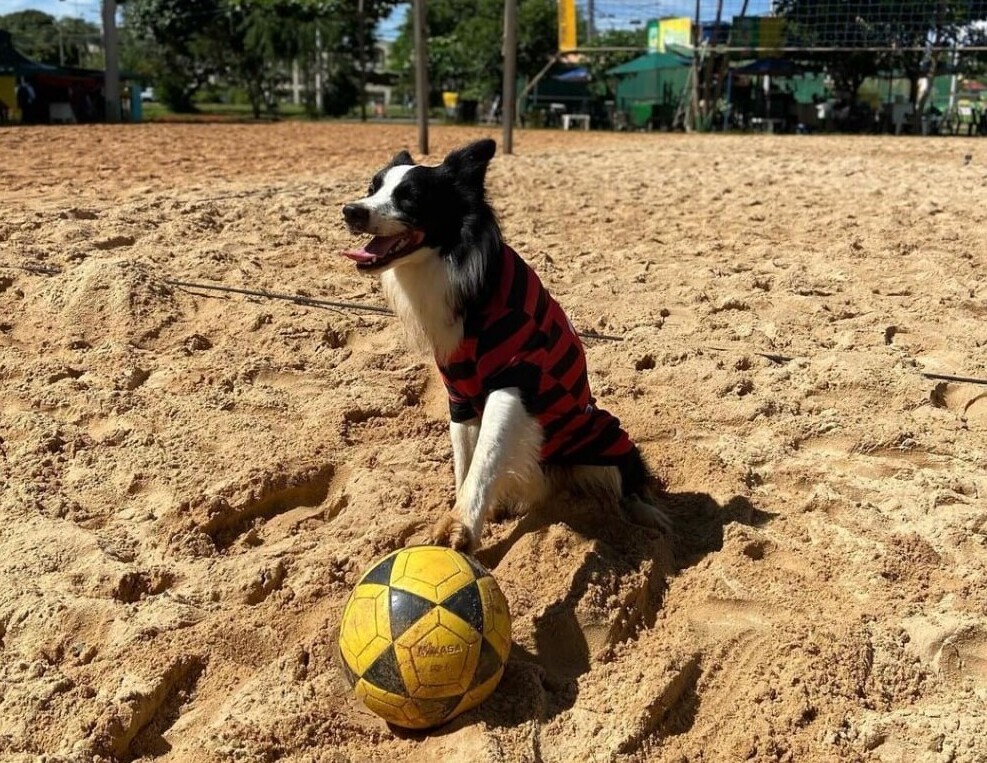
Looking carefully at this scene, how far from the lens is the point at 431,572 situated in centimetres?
244

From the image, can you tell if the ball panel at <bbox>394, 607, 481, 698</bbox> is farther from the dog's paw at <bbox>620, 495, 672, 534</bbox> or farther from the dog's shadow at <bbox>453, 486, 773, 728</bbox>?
the dog's paw at <bbox>620, 495, 672, 534</bbox>

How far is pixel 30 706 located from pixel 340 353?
259cm

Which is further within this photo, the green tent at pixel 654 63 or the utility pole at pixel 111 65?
the green tent at pixel 654 63

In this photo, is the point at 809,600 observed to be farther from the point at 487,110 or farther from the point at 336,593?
the point at 487,110

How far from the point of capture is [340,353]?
471 cm

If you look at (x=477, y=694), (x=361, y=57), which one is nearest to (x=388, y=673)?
(x=477, y=694)

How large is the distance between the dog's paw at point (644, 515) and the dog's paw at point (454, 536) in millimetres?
789

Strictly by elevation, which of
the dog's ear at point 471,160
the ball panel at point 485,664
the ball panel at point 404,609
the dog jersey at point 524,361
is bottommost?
the ball panel at point 485,664

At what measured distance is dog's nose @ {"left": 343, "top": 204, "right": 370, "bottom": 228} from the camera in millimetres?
2900

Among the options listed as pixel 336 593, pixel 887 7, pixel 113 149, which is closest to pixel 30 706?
pixel 336 593

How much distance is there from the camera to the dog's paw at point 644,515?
3.37 meters

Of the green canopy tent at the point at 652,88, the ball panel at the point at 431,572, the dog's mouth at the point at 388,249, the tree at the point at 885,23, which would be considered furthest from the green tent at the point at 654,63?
the ball panel at the point at 431,572

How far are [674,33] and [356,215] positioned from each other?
29144 millimetres

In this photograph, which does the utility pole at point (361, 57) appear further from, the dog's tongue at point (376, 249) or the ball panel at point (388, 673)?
the ball panel at point (388, 673)
